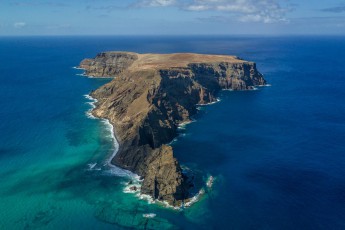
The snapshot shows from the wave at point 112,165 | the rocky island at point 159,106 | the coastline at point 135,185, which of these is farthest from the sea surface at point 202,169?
the rocky island at point 159,106

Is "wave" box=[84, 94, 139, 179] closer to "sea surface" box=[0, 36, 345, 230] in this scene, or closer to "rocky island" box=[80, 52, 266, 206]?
"sea surface" box=[0, 36, 345, 230]

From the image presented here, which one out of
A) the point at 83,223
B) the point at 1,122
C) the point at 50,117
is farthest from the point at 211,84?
the point at 83,223

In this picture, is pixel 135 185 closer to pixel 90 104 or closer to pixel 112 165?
pixel 112 165

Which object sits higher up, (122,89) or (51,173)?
(122,89)

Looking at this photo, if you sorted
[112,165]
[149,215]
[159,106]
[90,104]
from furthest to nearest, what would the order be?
[90,104] → [159,106] → [112,165] → [149,215]

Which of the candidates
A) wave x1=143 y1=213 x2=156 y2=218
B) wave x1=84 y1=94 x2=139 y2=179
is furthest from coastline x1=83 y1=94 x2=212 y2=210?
wave x1=143 y1=213 x2=156 y2=218

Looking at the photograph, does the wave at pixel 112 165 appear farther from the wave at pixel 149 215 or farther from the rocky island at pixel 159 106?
the wave at pixel 149 215

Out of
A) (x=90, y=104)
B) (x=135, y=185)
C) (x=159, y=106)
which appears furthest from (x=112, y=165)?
(x=90, y=104)

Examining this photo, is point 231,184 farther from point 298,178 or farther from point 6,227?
point 6,227
